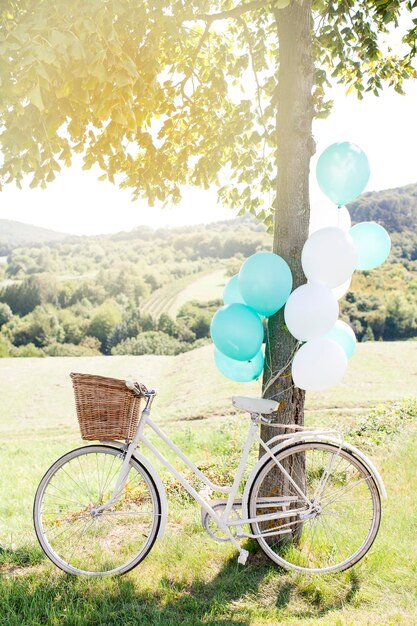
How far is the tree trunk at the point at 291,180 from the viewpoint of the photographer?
359cm

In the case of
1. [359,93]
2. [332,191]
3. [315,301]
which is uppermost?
[359,93]

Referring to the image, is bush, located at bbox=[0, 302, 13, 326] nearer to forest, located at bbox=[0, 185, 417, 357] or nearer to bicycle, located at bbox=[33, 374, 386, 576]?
forest, located at bbox=[0, 185, 417, 357]

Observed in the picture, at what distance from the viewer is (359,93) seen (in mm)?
6055

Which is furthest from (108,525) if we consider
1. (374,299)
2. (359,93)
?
(374,299)

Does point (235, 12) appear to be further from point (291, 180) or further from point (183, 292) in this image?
point (183, 292)

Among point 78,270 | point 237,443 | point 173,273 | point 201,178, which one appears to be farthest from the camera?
point 78,270

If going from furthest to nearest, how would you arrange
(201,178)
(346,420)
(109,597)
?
(346,420), (201,178), (109,597)

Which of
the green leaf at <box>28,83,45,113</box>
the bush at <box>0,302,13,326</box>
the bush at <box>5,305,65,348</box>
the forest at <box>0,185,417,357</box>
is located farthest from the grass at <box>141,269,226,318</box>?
the green leaf at <box>28,83,45,113</box>

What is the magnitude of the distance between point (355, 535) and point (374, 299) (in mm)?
26450

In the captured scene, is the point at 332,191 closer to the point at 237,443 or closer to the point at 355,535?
the point at 355,535

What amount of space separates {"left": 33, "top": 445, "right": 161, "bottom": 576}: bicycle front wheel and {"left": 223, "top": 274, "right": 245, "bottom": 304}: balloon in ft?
3.98

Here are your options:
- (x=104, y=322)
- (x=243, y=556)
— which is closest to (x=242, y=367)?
(x=243, y=556)

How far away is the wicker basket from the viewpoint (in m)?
3.15

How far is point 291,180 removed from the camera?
11.9 ft
